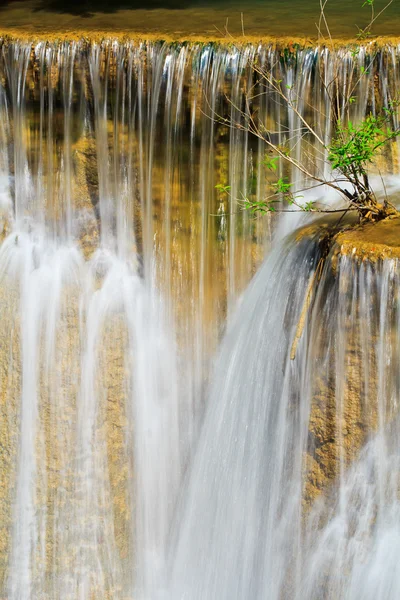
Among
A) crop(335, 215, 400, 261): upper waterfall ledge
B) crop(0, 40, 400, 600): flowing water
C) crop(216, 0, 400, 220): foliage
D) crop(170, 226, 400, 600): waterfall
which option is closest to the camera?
crop(335, 215, 400, 261): upper waterfall ledge

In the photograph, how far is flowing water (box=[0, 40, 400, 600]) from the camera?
21.4ft

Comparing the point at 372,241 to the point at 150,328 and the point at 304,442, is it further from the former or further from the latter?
the point at 150,328

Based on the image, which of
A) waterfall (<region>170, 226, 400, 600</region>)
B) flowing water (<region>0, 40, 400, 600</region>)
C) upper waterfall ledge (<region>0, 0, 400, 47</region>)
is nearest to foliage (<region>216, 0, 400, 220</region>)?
flowing water (<region>0, 40, 400, 600</region>)

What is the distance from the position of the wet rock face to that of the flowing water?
304 millimetres

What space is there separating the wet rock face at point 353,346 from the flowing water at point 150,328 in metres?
0.30

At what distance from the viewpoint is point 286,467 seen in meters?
6.24

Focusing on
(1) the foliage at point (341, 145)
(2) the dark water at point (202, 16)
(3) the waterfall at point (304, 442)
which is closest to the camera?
(3) the waterfall at point (304, 442)

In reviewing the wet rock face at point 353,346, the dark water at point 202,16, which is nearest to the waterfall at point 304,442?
the wet rock face at point 353,346

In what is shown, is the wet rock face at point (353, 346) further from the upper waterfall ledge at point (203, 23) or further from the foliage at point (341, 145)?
the upper waterfall ledge at point (203, 23)

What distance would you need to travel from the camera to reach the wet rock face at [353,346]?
5.34 m

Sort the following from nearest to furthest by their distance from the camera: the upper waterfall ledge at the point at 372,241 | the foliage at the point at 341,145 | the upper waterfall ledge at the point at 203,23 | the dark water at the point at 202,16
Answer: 1. the upper waterfall ledge at the point at 372,241
2. the foliage at the point at 341,145
3. the upper waterfall ledge at the point at 203,23
4. the dark water at the point at 202,16

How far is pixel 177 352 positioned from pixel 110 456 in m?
1.05

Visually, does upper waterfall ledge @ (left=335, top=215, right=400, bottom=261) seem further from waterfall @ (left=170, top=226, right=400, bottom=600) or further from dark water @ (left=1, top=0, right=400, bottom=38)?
dark water @ (left=1, top=0, right=400, bottom=38)

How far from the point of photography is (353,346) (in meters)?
5.56
